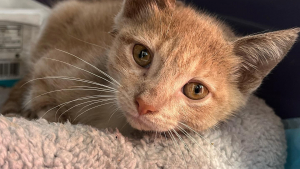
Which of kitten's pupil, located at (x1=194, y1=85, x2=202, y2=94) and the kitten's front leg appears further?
the kitten's front leg

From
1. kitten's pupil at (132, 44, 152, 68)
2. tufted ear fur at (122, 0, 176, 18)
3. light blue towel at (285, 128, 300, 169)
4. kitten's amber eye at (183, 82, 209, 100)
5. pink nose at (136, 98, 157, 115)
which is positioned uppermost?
tufted ear fur at (122, 0, 176, 18)

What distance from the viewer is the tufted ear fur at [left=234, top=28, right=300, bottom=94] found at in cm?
108

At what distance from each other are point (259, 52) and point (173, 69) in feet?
1.25

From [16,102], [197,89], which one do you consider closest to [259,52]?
[197,89]

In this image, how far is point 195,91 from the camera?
1.09 meters

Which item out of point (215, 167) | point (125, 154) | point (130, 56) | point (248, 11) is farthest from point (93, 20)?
point (215, 167)

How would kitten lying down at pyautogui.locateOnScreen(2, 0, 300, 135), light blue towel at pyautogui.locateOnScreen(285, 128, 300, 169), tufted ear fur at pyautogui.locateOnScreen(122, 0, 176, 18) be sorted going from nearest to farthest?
kitten lying down at pyautogui.locateOnScreen(2, 0, 300, 135) < tufted ear fur at pyautogui.locateOnScreen(122, 0, 176, 18) < light blue towel at pyautogui.locateOnScreen(285, 128, 300, 169)

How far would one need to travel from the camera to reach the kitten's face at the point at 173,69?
3.29ft

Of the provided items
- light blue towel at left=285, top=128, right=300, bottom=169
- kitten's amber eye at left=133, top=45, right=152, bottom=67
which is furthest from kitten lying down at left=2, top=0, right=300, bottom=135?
light blue towel at left=285, top=128, right=300, bottom=169

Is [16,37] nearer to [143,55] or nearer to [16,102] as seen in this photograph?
[16,102]

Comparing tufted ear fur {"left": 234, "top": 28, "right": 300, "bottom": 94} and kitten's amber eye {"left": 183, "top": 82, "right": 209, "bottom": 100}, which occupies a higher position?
tufted ear fur {"left": 234, "top": 28, "right": 300, "bottom": 94}

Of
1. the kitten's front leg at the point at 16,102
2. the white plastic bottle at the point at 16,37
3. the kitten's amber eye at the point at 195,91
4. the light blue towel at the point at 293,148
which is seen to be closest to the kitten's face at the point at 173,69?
the kitten's amber eye at the point at 195,91

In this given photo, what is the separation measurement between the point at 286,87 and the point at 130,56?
901 mm

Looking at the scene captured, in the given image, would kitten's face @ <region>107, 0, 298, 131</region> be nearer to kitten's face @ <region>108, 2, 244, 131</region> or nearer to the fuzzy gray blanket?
kitten's face @ <region>108, 2, 244, 131</region>
